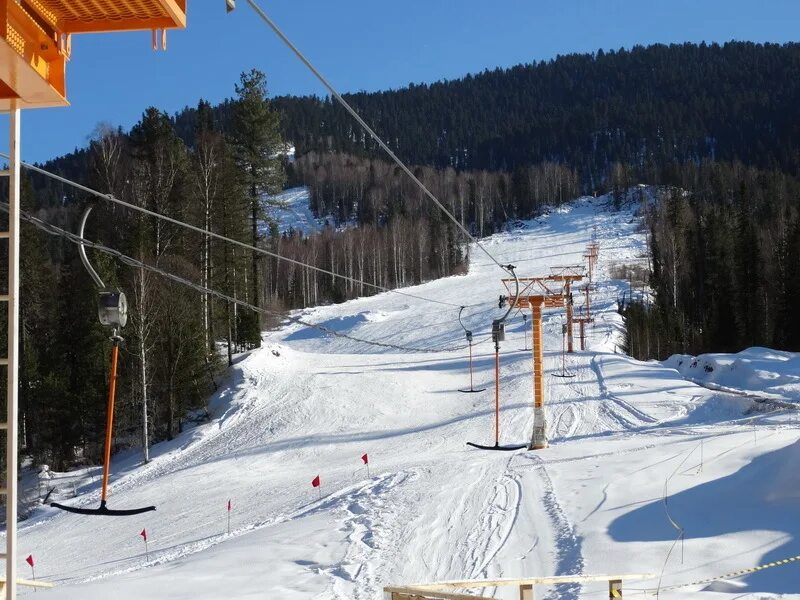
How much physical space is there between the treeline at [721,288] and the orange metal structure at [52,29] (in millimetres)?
48466

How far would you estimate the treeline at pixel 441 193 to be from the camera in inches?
4685

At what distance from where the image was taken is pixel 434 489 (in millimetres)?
15477

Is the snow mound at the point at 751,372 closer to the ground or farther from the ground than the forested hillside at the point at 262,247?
closer to the ground

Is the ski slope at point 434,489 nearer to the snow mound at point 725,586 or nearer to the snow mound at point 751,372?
the snow mound at point 725,586

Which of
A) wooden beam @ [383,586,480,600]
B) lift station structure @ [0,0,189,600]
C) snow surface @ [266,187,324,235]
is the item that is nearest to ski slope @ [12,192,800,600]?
wooden beam @ [383,586,480,600]

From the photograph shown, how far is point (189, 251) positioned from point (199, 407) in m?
8.42

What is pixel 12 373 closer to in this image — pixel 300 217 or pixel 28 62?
pixel 28 62

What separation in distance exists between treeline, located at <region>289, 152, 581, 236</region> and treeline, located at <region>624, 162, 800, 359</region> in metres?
44.8

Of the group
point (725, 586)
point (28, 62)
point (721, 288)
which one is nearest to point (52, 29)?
point (28, 62)

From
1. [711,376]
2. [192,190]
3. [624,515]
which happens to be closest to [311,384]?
[192,190]

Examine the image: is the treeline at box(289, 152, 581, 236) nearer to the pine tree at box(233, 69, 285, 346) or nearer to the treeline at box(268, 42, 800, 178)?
the treeline at box(268, 42, 800, 178)

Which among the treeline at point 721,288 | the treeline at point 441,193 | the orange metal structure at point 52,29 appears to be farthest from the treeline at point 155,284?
the treeline at point 441,193

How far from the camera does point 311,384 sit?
102 feet

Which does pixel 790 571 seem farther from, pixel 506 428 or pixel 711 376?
pixel 711 376
